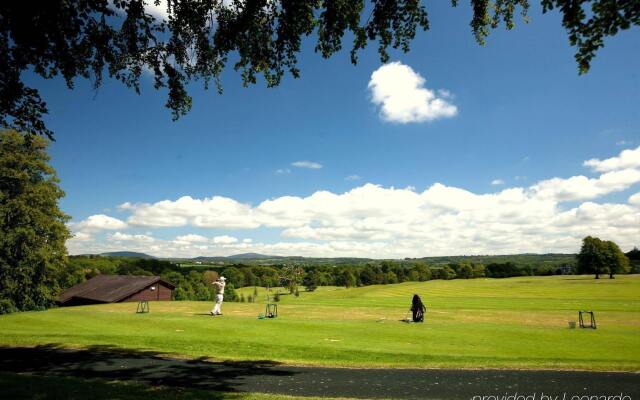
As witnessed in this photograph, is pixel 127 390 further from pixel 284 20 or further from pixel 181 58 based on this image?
pixel 284 20

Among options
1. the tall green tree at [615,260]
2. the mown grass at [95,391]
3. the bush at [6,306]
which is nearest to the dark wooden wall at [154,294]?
the bush at [6,306]

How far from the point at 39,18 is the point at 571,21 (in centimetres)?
1236

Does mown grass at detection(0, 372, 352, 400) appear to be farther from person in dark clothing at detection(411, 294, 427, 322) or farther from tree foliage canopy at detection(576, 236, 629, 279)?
tree foliage canopy at detection(576, 236, 629, 279)

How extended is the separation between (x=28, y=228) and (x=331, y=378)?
4316cm

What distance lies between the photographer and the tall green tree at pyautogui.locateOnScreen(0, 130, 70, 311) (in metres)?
41.4

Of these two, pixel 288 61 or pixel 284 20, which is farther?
pixel 288 61

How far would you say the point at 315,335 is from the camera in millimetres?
20281

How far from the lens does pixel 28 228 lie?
1647 inches

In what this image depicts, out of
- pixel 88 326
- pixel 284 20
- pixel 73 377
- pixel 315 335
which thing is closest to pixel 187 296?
pixel 88 326

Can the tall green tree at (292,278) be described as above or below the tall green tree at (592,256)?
below

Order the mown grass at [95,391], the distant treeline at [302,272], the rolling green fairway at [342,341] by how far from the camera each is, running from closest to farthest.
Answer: the mown grass at [95,391] < the rolling green fairway at [342,341] < the distant treeline at [302,272]

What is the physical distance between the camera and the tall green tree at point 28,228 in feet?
136

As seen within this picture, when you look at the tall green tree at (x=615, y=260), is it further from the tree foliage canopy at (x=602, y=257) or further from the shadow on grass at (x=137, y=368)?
the shadow on grass at (x=137, y=368)

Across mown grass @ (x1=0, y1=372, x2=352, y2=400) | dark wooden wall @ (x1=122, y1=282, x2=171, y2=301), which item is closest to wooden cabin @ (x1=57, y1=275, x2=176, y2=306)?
dark wooden wall @ (x1=122, y1=282, x2=171, y2=301)
